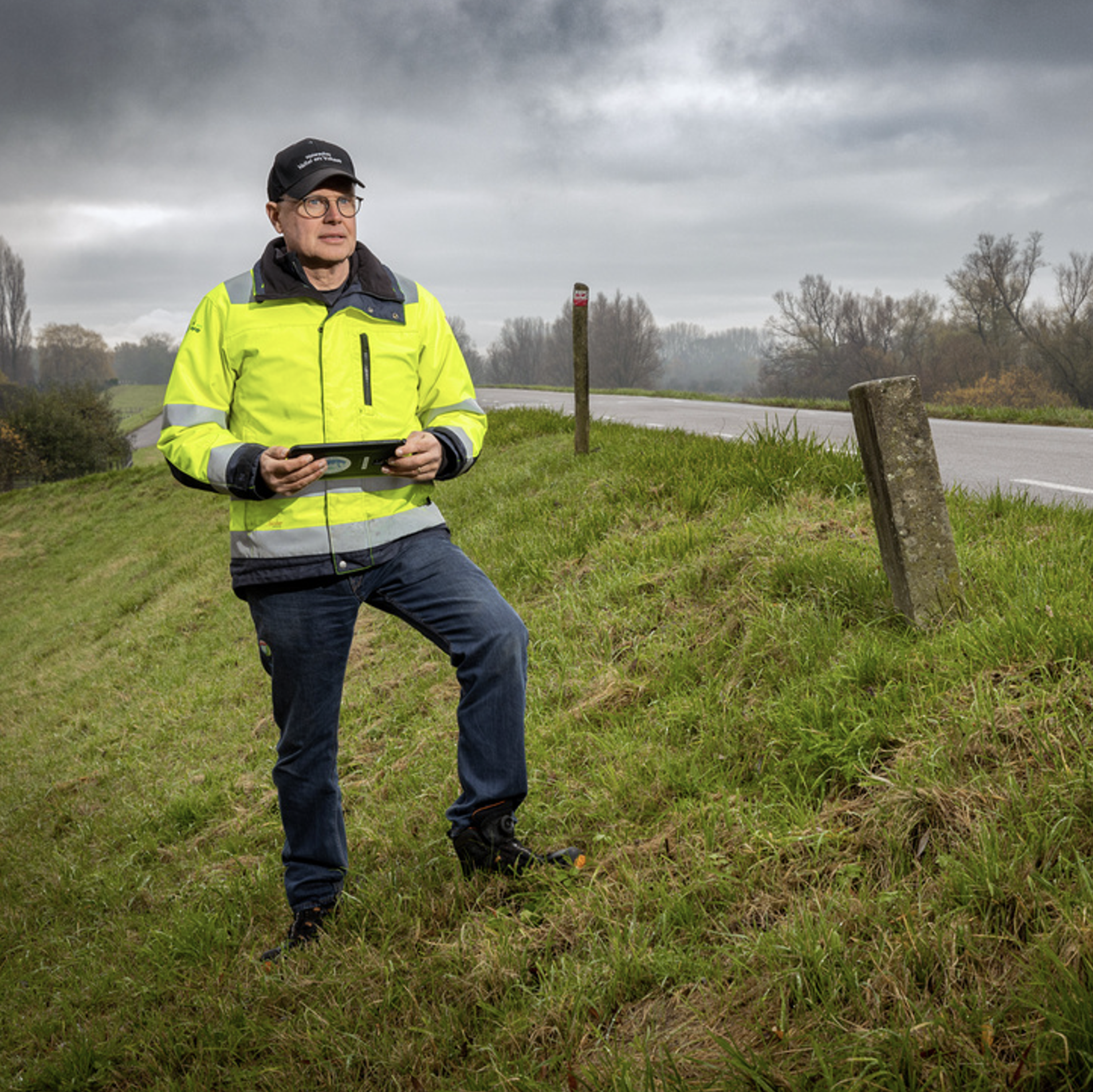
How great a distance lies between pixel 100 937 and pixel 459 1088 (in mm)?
2200

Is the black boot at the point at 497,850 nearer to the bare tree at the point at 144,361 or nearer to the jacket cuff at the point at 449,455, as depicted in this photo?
the jacket cuff at the point at 449,455

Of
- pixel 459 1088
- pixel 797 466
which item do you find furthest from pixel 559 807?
pixel 797 466

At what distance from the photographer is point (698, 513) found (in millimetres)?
5590

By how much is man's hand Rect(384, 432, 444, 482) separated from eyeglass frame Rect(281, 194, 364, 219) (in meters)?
0.76

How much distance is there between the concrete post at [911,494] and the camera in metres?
3.24

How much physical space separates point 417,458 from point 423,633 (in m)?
0.55

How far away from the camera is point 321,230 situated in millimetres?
2619

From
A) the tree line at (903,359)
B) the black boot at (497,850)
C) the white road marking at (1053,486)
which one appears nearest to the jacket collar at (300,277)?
the black boot at (497,850)

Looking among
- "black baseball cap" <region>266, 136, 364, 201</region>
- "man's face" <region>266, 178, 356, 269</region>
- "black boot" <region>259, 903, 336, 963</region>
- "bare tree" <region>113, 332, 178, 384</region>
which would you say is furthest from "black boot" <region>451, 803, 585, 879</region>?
"bare tree" <region>113, 332, 178, 384</region>

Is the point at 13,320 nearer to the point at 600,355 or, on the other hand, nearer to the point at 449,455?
the point at 600,355

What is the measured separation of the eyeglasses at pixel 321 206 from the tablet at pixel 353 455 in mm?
743

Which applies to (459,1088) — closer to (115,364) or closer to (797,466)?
(797,466)

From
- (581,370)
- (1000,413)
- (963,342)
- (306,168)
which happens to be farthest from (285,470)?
(963,342)

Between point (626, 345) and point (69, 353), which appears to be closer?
point (626, 345)
